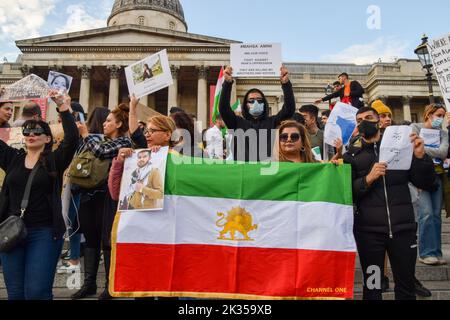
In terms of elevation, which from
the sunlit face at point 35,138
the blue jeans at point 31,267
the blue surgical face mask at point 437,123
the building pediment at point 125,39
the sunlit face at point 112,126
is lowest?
the blue jeans at point 31,267

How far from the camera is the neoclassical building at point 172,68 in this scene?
120 feet

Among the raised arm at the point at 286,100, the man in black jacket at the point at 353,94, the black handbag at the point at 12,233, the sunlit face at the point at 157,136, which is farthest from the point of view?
the man in black jacket at the point at 353,94

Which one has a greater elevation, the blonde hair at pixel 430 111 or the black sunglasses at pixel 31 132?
the blonde hair at pixel 430 111

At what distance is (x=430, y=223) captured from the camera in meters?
5.56

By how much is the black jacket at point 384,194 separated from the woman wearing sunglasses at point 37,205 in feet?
9.59

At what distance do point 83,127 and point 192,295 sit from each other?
2.68 meters

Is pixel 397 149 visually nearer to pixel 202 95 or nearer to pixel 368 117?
pixel 368 117

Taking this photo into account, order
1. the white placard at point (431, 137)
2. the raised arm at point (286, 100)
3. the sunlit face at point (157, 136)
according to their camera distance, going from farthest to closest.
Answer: the white placard at point (431, 137) → the raised arm at point (286, 100) → the sunlit face at point (157, 136)

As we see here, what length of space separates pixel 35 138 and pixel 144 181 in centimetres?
118

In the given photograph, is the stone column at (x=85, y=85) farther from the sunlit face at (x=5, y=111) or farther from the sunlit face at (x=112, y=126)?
the sunlit face at (x=112, y=126)

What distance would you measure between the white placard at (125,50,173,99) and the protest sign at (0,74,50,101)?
112cm

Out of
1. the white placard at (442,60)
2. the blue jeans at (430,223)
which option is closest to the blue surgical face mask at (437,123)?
the white placard at (442,60)
